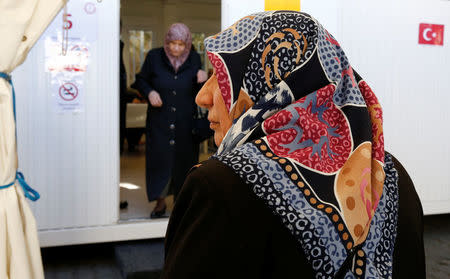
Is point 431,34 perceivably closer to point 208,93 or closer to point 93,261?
point 93,261

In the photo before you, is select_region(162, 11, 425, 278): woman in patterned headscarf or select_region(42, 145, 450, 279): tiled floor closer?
select_region(162, 11, 425, 278): woman in patterned headscarf

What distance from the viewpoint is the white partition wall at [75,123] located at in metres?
3.54

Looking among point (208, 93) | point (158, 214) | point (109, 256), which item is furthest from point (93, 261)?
point (208, 93)

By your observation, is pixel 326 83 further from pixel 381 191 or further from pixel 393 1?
pixel 393 1

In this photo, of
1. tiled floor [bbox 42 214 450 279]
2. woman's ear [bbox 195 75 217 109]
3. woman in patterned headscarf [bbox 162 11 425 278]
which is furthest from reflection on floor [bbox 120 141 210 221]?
woman in patterned headscarf [bbox 162 11 425 278]

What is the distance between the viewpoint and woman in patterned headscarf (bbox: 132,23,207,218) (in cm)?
418

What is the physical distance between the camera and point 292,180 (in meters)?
→ 0.90

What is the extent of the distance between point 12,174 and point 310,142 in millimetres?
1941

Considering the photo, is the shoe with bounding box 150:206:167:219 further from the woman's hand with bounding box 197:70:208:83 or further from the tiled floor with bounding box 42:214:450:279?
the woman's hand with bounding box 197:70:208:83

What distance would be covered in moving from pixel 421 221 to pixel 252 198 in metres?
0.50

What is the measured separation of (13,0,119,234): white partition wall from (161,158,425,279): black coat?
2.95 meters

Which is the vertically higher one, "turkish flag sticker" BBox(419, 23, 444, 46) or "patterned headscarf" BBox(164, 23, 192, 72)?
"turkish flag sticker" BBox(419, 23, 444, 46)

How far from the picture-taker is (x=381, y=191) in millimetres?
968

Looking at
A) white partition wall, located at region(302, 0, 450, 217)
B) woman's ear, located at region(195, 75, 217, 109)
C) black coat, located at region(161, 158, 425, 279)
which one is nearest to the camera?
black coat, located at region(161, 158, 425, 279)
